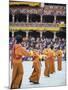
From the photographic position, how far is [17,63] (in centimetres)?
167

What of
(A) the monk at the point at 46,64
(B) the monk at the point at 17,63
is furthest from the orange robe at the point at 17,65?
(A) the monk at the point at 46,64

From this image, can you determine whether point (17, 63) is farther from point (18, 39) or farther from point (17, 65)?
point (18, 39)

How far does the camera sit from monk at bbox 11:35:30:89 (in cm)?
167

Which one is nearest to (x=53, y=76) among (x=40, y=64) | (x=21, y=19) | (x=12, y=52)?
(x=40, y=64)

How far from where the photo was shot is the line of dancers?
167cm

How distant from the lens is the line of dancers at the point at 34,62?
167cm

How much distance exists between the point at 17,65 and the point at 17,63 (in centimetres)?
1

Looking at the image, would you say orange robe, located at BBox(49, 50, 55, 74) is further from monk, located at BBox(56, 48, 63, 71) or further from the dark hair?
the dark hair

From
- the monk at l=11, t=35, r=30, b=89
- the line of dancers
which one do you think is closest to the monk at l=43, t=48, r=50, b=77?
the line of dancers

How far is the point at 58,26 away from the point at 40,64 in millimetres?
283

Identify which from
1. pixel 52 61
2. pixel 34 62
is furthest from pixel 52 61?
pixel 34 62

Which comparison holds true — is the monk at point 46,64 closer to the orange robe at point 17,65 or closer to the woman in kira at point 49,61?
the woman in kira at point 49,61

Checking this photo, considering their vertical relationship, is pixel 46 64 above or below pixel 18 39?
below

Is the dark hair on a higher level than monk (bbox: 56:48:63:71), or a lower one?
higher
